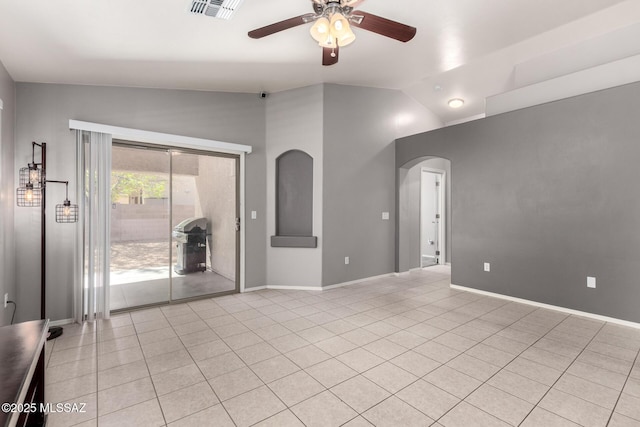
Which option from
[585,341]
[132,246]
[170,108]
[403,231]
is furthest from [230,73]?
[585,341]

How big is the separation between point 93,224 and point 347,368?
3257mm

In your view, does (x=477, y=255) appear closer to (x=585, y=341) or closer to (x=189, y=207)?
(x=585, y=341)

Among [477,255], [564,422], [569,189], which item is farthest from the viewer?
[477,255]

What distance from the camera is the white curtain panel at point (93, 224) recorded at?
11.1 feet

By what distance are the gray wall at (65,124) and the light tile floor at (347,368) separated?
665mm

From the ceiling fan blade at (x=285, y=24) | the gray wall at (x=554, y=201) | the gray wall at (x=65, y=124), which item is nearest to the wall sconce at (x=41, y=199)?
the gray wall at (x=65, y=124)

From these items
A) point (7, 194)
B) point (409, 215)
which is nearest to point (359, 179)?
point (409, 215)

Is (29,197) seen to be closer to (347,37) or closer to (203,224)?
(203,224)

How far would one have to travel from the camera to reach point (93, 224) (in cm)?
344

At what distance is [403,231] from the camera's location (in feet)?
19.0

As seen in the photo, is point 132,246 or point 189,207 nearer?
point 132,246

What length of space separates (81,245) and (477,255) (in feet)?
17.5

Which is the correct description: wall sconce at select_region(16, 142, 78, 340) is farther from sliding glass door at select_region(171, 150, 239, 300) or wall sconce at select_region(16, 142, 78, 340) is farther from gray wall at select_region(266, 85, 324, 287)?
gray wall at select_region(266, 85, 324, 287)

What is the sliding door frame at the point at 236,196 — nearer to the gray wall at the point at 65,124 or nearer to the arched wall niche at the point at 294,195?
the gray wall at the point at 65,124
